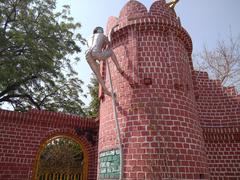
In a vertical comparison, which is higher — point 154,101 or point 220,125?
point 154,101

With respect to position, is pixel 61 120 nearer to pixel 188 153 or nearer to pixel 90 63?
pixel 90 63

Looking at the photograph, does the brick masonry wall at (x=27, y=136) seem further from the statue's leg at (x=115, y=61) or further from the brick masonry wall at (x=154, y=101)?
the statue's leg at (x=115, y=61)

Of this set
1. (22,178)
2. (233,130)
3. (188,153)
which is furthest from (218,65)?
(22,178)

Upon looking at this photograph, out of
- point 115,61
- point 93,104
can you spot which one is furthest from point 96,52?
point 93,104

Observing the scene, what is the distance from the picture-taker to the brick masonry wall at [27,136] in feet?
19.9

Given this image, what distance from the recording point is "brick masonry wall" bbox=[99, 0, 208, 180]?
13.6ft

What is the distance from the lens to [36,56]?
12.3 meters

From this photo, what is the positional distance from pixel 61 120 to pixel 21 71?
669cm

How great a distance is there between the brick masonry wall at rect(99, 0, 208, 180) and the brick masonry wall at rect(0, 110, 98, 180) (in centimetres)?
216

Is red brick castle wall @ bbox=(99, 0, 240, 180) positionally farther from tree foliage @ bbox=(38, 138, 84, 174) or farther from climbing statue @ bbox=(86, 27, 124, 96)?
tree foliage @ bbox=(38, 138, 84, 174)

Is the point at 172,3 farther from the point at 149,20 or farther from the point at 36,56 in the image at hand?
the point at 36,56

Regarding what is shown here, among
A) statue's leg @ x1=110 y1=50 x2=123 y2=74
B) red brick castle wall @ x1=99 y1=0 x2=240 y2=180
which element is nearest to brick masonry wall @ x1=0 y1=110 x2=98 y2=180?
red brick castle wall @ x1=99 y1=0 x2=240 y2=180

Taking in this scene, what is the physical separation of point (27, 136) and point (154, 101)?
13.2ft

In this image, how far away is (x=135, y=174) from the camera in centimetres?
405
